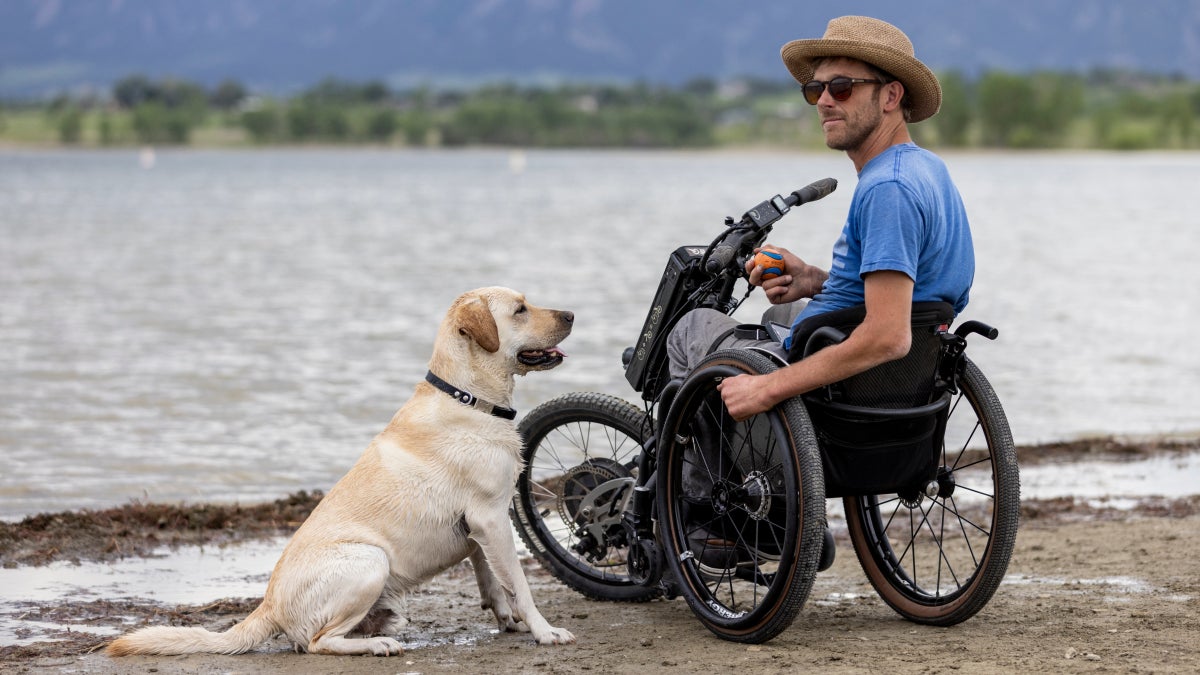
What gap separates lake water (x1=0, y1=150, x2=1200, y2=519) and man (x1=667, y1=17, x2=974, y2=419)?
5566 millimetres

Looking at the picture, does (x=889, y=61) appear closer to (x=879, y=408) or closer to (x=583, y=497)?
(x=879, y=408)

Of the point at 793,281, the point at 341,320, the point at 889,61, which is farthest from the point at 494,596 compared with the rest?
the point at 341,320

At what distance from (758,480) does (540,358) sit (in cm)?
109

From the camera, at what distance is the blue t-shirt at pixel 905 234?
15.7 feet

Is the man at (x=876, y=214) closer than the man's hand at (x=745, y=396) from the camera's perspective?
Yes

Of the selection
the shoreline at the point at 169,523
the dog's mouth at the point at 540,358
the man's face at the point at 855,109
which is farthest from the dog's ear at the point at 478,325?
the shoreline at the point at 169,523

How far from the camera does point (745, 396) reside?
5.01 metres

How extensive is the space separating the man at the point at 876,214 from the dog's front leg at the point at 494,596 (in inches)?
57.4

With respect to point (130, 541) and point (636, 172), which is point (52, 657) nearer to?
point (130, 541)

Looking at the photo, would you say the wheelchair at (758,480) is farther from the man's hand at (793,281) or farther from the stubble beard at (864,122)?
the stubble beard at (864,122)

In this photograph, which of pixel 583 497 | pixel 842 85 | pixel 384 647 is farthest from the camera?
pixel 583 497

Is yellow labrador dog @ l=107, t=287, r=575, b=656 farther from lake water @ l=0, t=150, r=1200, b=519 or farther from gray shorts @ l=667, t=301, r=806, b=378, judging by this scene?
lake water @ l=0, t=150, r=1200, b=519

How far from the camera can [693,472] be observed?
5594mm

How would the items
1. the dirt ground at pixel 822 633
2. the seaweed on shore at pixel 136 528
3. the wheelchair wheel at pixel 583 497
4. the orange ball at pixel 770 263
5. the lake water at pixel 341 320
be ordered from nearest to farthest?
the dirt ground at pixel 822 633 < the orange ball at pixel 770 263 < the wheelchair wheel at pixel 583 497 < the seaweed on shore at pixel 136 528 < the lake water at pixel 341 320
